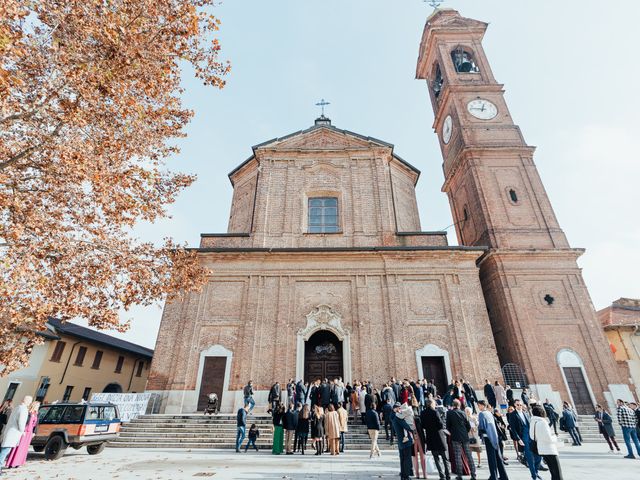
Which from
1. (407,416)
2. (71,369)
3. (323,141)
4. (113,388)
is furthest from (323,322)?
(113,388)

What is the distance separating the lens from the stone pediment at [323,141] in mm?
19766

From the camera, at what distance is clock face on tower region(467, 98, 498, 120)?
2203cm

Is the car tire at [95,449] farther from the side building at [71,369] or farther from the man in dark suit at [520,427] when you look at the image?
the side building at [71,369]

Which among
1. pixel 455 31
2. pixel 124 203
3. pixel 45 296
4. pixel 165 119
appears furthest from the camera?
pixel 455 31

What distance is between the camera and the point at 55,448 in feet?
28.3

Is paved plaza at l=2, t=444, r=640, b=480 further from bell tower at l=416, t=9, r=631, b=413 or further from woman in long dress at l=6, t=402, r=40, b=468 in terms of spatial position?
bell tower at l=416, t=9, r=631, b=413

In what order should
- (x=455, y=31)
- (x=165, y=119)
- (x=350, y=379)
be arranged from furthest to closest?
(x=455, y=31) → (x=350, y=379) → (x=165, y=119)

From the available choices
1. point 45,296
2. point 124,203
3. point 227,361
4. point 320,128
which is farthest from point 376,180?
point 45,296

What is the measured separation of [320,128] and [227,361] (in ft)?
46.0

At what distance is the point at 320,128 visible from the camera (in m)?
20.7

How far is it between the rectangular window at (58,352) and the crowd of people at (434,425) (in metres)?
16.3

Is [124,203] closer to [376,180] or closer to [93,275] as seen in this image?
[93,275]

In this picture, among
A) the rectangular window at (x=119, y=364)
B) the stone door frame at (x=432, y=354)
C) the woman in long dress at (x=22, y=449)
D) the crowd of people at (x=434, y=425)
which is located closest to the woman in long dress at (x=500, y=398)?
the crowd of people at (x=434, y=425)

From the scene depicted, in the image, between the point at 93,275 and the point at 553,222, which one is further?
the point at 553,222
